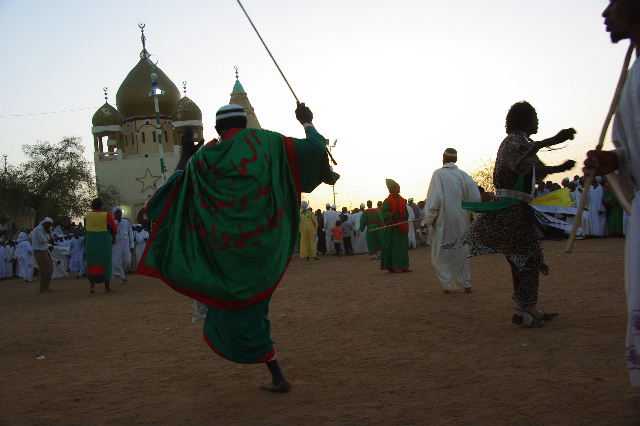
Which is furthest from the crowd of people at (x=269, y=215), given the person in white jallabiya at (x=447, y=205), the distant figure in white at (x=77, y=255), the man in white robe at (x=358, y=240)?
the man in white robe at (x=358, y=240)

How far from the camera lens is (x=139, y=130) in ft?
167

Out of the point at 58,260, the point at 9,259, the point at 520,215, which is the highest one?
the point at 520,215

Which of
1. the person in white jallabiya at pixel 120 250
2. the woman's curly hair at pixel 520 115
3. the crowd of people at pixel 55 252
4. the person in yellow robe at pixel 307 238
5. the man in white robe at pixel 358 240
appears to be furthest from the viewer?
the man in white robe at pixel 358 240

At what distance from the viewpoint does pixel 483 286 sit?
31.0ft

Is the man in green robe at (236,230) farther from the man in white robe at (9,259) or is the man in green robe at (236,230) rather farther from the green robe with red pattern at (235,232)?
the man in white robe at (9,259)

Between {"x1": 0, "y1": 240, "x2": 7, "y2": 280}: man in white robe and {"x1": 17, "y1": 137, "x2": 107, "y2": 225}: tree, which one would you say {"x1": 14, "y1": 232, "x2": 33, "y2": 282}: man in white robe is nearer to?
{"x1": 0, "y1": 240, "x2": 7, "y2": 280}: man in white robe

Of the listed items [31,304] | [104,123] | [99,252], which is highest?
[104,123]

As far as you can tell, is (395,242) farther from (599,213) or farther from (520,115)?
(599,213)

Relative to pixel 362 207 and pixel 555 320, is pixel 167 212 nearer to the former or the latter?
pixel 555 320

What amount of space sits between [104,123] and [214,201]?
5077 cm

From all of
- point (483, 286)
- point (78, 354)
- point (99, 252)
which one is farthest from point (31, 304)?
point (483, 286)

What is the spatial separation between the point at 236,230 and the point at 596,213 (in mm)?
17923

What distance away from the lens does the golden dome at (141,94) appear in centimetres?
5003

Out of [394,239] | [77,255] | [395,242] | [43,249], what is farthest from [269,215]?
[77,255]
